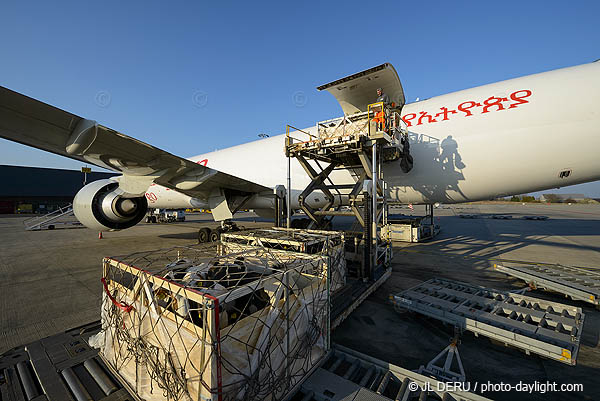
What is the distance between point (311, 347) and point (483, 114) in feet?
31.3

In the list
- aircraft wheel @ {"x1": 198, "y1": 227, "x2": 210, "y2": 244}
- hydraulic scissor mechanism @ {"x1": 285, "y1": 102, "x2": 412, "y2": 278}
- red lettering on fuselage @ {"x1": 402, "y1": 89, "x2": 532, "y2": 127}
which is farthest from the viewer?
aircraft wheel @ {"x1": 198, "y1": 227, "x2": 210, "y2": 244}

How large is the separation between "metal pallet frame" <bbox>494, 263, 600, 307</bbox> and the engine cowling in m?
13.8

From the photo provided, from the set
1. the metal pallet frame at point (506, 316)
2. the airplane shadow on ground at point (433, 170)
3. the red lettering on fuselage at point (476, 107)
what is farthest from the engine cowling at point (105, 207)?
the red lettering on fuselage at point (476, 107)

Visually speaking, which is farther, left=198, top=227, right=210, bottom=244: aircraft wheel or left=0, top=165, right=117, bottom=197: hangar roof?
left=0, top=165, right=117, bottom=197: hangar roof

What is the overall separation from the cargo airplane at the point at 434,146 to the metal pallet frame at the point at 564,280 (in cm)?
329

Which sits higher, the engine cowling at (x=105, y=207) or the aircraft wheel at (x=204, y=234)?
the engine cowling at (x=105, y=207)

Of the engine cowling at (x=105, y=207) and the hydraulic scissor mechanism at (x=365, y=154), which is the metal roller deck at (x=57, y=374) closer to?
the hydraulic scissor mechanism at (x=365, y=154)

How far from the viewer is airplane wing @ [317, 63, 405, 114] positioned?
8.64 metres

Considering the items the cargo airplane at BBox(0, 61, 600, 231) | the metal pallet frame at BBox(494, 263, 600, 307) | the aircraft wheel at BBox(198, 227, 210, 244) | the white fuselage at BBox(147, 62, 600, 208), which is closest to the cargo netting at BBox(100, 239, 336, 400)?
the cargo airplane at BBox(0, 61, 600, 231)

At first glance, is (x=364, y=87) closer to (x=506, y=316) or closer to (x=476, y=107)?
(x=476, y=107)

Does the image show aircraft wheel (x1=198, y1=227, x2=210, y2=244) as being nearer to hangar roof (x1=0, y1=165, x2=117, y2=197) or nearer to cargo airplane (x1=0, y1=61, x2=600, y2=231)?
cargo airplane (x1=0, y1=61, x2=600, y2=231)

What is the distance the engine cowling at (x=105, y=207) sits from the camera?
32.6 ft

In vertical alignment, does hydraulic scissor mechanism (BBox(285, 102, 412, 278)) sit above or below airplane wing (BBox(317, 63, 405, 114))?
below

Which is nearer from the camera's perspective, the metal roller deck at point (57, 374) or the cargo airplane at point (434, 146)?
the metal roller deck at point (57, 374)
